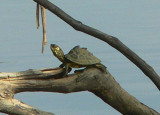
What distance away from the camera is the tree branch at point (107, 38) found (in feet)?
15.7

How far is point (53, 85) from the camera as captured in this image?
5.01m

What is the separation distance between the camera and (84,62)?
5.14 m

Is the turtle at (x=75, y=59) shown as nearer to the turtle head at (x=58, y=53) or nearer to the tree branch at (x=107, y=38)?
the turtle head at (x=58, y=53)

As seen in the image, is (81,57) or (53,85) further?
(81,57)

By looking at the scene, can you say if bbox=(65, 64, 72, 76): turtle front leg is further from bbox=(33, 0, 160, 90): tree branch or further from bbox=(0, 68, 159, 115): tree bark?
bbox=(33, 0, 160, 90): tree branch

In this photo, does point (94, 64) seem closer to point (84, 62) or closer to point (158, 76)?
point (84, 62)

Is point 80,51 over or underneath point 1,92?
over

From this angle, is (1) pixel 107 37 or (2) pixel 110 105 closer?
(1) pixel 107 37

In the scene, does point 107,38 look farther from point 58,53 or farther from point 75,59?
point 58,53

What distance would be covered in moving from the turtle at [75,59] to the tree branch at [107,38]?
0.84 feet

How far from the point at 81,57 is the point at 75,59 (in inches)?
2.5

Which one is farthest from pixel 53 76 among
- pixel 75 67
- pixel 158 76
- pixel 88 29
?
pixel 158 76

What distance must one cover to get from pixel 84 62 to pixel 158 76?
28.7 inches

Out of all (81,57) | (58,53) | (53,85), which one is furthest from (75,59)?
(53,85)
